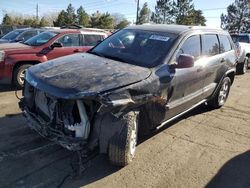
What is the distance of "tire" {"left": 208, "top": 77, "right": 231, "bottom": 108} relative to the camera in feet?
23.2

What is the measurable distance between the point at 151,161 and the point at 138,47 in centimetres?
182

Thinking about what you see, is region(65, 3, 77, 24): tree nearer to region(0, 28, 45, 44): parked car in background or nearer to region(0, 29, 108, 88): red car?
region(0, 28, 45, 44): parked car in background

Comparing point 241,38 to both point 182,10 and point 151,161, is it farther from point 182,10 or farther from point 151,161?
point 182,10

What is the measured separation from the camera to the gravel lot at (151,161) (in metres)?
3.98

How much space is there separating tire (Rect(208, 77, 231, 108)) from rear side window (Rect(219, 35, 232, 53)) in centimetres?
65

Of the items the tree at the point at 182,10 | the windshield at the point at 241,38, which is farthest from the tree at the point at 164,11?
the windshield at the point at 241,38

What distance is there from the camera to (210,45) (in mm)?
6320

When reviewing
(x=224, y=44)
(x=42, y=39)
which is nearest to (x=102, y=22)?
(x=42, y=39)

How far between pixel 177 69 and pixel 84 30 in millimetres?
5477

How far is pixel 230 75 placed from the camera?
759 centimetres

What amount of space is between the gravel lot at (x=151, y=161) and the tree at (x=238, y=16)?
171 feet

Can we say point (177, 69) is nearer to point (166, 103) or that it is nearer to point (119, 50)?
point (166, 103)

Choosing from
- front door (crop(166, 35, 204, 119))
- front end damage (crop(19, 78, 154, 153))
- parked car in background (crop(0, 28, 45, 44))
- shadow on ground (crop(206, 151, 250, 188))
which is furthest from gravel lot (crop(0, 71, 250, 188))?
parked car in background (crop(0, 28, 45, 44))

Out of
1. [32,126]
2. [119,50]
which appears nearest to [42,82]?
[32,126]
